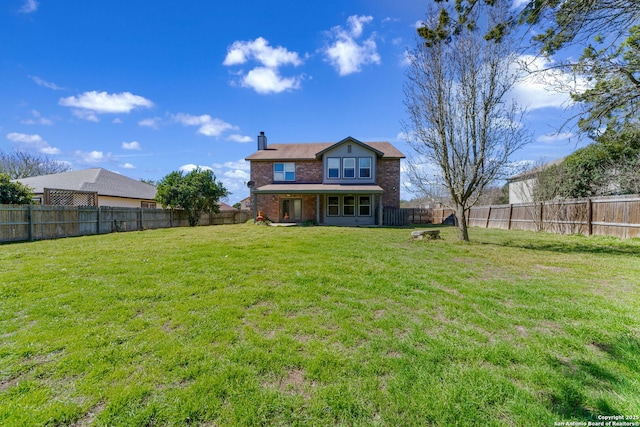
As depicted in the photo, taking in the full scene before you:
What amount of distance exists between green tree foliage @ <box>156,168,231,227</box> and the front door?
5.63 metres

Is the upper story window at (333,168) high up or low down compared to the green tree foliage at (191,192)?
up

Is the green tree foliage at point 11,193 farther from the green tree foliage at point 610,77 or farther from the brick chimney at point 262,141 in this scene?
the green tree foliage at point 610,77

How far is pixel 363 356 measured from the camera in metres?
2.89

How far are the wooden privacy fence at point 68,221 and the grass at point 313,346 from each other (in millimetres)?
8343

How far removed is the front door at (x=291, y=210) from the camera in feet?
71.8

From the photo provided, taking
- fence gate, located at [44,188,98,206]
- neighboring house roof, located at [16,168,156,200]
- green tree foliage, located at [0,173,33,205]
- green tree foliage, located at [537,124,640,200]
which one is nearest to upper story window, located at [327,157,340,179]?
green tree foliage, located at [537,124,640,200]

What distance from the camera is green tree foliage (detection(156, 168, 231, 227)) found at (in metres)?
20.8

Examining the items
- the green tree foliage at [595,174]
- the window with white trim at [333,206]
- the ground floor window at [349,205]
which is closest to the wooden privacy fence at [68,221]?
the window with white trim at [333,206]

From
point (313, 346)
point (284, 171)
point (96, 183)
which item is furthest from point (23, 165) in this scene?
point (313, 346)

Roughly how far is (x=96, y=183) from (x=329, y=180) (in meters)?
18.9

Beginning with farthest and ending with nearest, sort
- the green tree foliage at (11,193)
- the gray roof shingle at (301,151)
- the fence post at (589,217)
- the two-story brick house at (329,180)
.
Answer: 1. the gray roof shingle at (301,151)
2. the two-story brick house at (329,180)
3. the fence post at (589,217)
4. the green tree foliage at (11,193)

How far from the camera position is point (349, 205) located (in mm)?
20828

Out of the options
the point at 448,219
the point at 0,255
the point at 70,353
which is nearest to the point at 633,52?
the point at 70,353

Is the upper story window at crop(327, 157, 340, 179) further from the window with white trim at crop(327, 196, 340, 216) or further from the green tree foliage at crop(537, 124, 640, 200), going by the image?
the green tree foliage at crop(537, 124, 640, 200)
